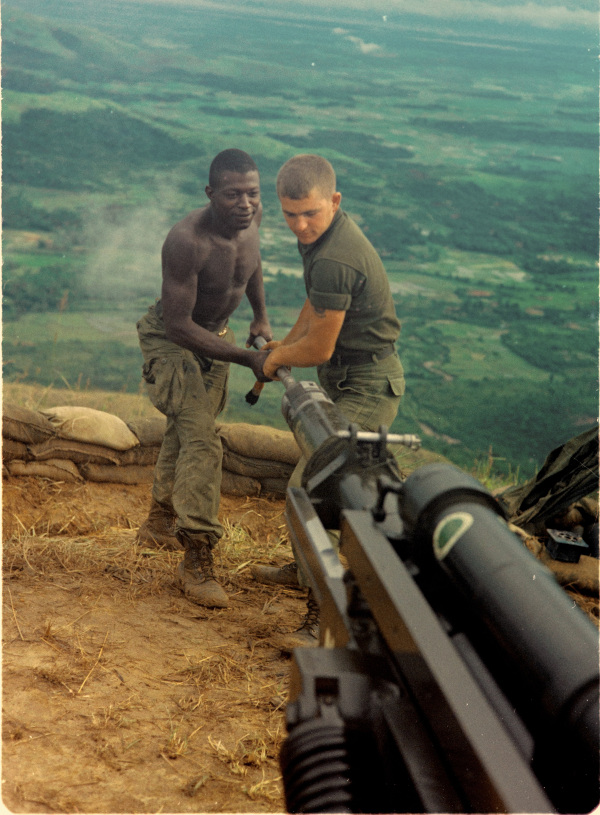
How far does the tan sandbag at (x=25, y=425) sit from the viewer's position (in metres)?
5.35

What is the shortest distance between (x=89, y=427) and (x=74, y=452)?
8.2 inches

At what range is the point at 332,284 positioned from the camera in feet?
11.4

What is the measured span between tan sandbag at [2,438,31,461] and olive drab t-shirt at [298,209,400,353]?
2.72 meters

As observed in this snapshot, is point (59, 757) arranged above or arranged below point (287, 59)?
below

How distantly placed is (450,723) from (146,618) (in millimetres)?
2797

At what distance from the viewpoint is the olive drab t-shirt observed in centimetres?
349

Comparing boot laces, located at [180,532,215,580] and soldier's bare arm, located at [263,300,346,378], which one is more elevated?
soldier's bare arm, located at [263,300,346,378]

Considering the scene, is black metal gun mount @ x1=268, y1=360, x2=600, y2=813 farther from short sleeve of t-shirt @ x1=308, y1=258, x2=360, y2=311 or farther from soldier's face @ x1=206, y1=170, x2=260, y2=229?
soldier's face @ x1=206, y1=170, x2=260, y2=229

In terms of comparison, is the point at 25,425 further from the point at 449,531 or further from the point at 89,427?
the point at 449,531

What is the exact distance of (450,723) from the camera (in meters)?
1.16

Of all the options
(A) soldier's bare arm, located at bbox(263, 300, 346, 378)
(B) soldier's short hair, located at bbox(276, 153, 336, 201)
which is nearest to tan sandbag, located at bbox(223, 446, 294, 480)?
(A) soldier's bare arm, located at bbox(263, 300, 346, 378)

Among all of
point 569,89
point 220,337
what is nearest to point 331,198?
point 220,337

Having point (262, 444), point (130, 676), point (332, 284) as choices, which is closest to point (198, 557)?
point (130, 676)

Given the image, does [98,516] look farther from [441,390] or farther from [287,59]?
[287,59]
